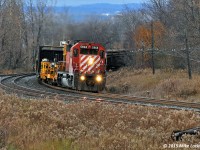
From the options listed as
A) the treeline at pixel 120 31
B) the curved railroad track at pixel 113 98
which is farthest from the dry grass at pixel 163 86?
the curved railroad track at pixel 113 98

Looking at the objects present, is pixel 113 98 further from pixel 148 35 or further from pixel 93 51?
pixel 148 35

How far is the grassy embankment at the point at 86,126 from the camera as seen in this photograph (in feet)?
26.6

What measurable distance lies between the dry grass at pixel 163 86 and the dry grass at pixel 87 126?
25.7 feet

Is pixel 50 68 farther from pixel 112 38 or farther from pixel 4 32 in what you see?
pixel 4 32

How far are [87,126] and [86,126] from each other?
5 cm

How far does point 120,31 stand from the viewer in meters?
56.6

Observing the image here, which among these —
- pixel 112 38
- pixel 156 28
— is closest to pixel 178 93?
pixel 156 28

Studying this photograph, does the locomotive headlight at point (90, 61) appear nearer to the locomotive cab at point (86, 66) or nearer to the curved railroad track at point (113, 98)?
the locomotive cab at point (86, 66)

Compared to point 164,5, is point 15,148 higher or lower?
lower

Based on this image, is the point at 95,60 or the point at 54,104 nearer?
the point at 54,104

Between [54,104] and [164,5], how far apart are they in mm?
41422

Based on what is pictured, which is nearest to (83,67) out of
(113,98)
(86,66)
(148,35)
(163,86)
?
(86,66)

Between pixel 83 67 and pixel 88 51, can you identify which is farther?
pixel 88 51

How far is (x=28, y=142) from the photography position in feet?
27.7
